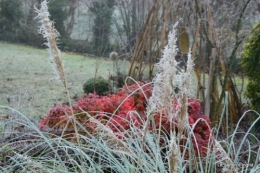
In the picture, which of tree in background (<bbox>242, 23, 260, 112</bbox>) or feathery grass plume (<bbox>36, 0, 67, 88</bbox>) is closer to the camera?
feathery grass plume (<bbox>36, 0, 67, 88</bbox>)

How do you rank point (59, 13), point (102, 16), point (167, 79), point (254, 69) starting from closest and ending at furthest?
point (167, 79), point (254, 69), point (102, 16), point (59, 13)

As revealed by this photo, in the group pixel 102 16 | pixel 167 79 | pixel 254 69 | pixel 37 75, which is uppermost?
pixel 102 16

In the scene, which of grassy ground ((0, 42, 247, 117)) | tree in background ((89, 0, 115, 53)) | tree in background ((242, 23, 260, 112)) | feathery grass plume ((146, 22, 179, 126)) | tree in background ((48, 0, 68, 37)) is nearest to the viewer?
feathery grass plume ((146, 22, 179, 126))

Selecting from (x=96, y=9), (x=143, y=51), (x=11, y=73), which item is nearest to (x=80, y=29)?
(x=96, y=9)

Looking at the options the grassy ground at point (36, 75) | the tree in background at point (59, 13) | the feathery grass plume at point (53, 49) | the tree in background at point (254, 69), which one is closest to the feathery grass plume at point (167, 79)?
the feathery grass plume at point (53, 49)

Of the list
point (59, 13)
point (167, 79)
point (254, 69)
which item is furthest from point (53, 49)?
point (59, 13)

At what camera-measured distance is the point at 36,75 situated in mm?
9297

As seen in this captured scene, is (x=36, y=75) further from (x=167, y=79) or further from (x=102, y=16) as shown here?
(x=167, y=79)

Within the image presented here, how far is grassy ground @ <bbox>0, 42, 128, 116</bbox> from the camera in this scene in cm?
630

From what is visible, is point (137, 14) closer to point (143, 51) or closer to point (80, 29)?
point (80, 29)

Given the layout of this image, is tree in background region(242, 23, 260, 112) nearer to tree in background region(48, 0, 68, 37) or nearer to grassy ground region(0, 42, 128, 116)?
grassy ground region(0, 42, 128, 116)

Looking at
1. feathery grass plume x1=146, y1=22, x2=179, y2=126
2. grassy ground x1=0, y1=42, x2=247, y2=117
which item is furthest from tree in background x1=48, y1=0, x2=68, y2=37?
feathery grass plume x1=146, y1=22, x2=179, y2=126

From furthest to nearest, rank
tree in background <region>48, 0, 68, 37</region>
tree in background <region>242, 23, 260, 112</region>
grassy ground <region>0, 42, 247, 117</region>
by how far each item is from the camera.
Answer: tree in background <region>48, 0, 68, 37</region> < grassy ground <region>0, 42, 247, 117</region> < tree in background <region>242, 23, 260, 112</region>

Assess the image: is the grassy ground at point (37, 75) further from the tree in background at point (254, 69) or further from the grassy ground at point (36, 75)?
the tree in background at point (254, 69)
